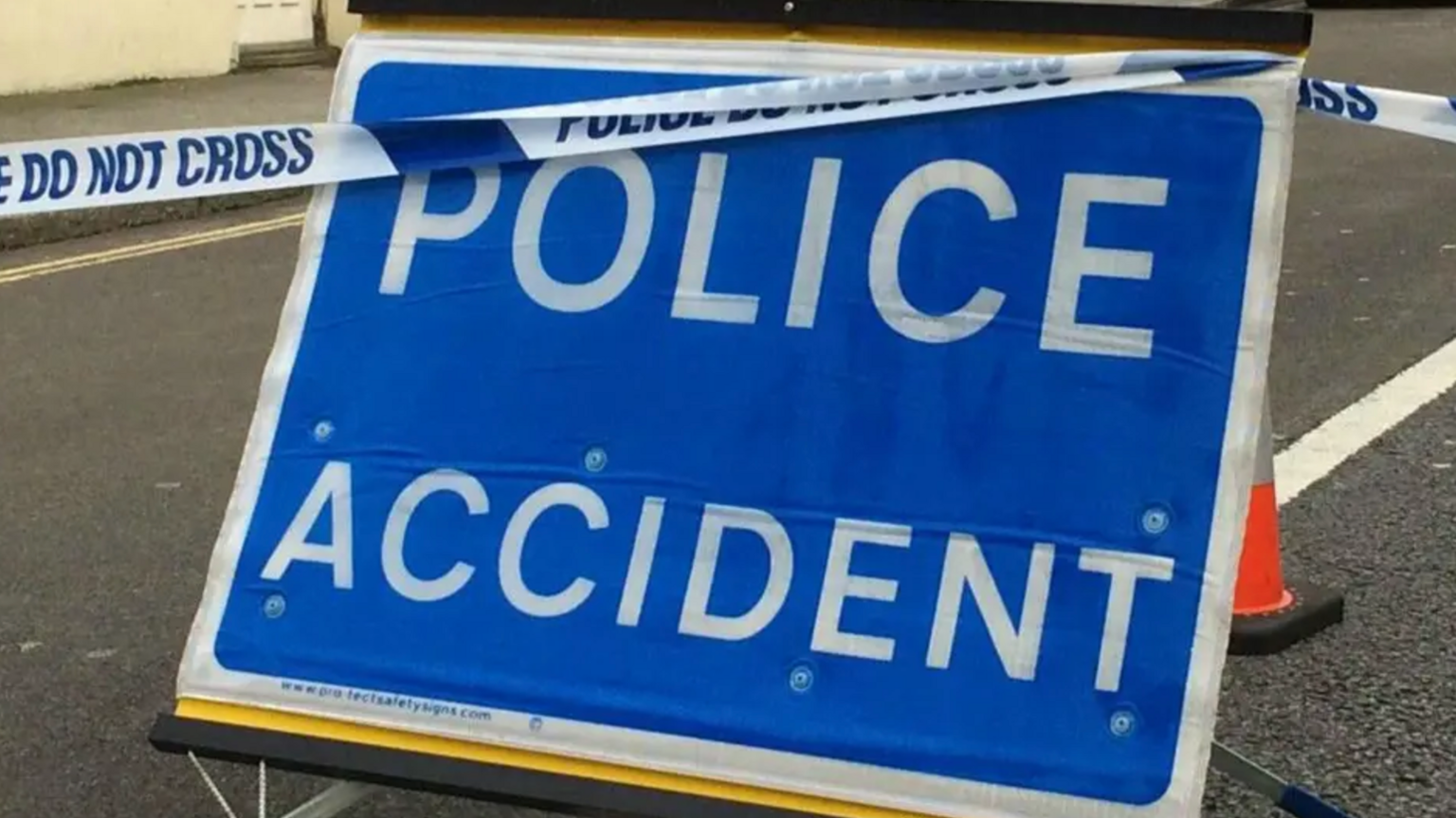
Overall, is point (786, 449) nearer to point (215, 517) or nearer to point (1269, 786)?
point (1269, 786)

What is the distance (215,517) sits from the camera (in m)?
5.58

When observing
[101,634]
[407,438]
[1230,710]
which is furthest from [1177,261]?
[101,634]

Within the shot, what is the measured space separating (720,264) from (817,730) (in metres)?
0.62

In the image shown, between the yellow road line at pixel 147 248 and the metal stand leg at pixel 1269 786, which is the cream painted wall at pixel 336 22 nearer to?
the yellow road line at pixel 147 248

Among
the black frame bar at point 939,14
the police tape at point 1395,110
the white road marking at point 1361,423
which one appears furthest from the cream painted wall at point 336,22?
the police tape at point 1395,110

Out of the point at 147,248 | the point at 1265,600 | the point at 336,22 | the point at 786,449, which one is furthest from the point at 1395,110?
the point at 336,22

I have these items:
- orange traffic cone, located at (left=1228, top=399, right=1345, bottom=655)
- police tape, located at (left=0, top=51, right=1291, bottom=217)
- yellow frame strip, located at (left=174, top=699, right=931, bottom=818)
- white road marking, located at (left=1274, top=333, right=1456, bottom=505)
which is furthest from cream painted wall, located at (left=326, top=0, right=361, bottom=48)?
yellow frame strip, located at (left=174, top=699, right=931, bottom=818)

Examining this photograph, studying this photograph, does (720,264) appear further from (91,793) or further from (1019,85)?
(91,793)

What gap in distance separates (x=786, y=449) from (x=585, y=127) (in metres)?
0.53

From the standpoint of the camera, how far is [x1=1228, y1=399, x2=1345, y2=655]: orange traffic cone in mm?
4379

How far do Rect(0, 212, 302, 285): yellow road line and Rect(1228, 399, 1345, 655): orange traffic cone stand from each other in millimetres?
6649

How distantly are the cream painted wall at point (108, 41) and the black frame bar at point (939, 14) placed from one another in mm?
12671

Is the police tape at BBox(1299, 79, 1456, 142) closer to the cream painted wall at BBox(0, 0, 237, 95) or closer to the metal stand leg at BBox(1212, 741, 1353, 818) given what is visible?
the metal stand leg at BBox(1212, 741, 1353, 818)

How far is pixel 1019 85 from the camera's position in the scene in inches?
Answer: 102
